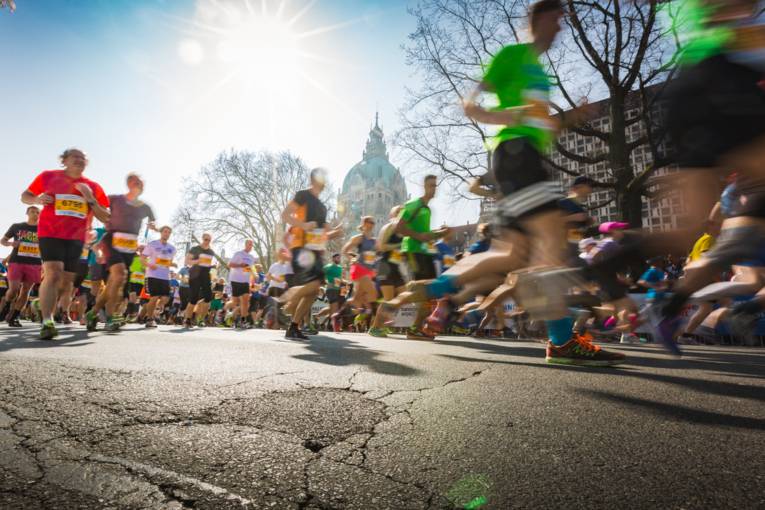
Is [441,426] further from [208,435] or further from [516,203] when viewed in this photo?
[516,203]

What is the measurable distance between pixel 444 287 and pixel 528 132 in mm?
1240

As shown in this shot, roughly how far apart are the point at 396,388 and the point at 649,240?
1467 mm

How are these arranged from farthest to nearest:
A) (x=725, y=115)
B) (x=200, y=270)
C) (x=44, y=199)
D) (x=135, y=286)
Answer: (x=200, y=270)
(x=135, y=286)
(x=44, y=199)
(x=725, y=115)

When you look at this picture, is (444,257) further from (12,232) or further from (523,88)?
(12,232)

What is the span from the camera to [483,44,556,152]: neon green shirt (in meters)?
2.89

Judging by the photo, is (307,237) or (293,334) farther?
(293,334)

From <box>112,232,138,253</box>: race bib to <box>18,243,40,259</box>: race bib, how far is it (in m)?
2.31

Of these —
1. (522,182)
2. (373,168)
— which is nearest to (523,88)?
(522,182)

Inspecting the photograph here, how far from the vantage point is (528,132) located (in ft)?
9.46

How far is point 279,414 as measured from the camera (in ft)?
5.82

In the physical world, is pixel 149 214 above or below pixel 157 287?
above

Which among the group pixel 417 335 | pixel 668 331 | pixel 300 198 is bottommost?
pixel 417 335

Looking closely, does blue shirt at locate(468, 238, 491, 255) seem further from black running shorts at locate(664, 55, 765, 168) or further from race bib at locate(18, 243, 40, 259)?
race bib at locate(18, 243, 40, 259)

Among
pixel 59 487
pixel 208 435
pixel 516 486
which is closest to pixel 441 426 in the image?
pixel 516 486
